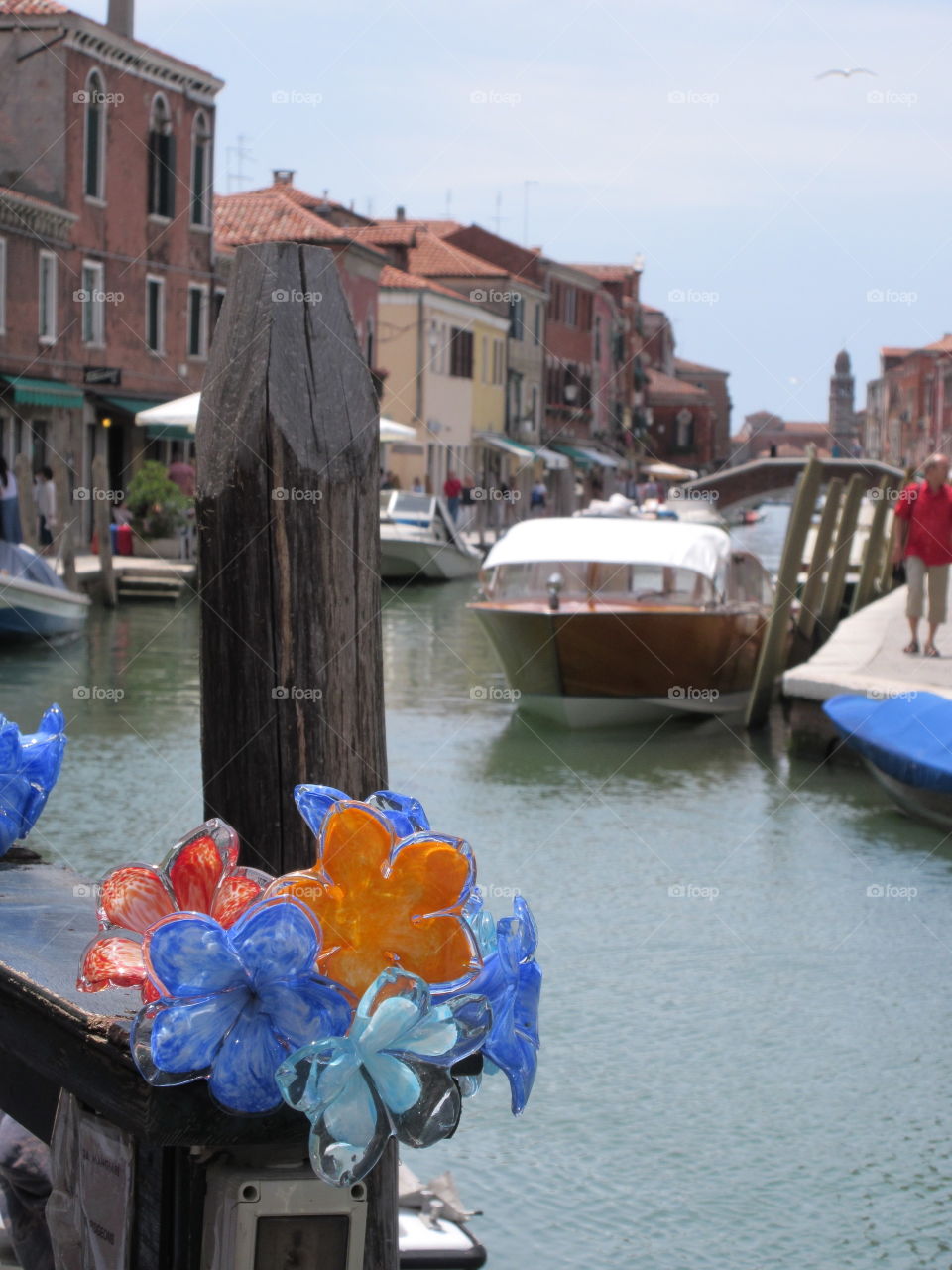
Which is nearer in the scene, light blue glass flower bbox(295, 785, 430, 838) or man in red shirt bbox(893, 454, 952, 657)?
light blue glass flower bbox(295, 785, 430, 838)

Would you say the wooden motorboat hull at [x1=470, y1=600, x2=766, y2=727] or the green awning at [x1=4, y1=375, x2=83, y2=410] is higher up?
the green awning at [x1=4, y1=375, x2=83, y2=410]

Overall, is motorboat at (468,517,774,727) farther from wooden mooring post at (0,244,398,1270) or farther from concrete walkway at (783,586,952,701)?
wooden mooring post at (0,244,398,1270)

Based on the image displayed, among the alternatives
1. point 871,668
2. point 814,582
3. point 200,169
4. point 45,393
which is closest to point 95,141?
point 200,169

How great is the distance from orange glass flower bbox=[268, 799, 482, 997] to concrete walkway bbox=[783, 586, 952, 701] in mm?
8871

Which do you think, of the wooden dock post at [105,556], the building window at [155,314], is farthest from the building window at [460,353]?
the wooden dock post at [105,556]

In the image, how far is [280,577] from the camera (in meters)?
2.64

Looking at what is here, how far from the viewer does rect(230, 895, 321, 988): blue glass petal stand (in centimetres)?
188

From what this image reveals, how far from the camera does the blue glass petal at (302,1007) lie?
1.90 metres

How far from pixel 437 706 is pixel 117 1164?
12.6 m

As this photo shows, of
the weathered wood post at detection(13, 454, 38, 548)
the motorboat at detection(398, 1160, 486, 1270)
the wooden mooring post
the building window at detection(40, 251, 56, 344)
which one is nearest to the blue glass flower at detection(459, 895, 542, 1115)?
the wooden mooring post

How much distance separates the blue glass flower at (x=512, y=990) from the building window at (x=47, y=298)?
26360 mm

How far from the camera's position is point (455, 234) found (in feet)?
199

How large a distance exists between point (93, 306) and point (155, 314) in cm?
215

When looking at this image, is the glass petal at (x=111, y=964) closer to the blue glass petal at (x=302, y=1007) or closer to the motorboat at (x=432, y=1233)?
the blue glass petal at (x=302, y=1007)
